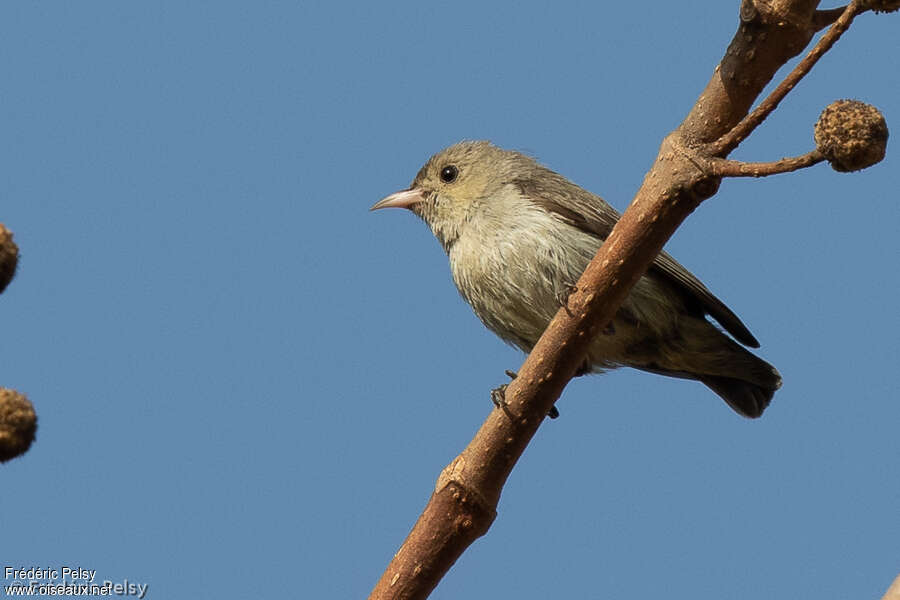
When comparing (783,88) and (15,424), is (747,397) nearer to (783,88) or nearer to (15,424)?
(783,88)

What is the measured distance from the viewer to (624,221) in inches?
147

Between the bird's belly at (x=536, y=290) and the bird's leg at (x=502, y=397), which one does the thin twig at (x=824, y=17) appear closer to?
the bird's leg at (x=502, y=397)

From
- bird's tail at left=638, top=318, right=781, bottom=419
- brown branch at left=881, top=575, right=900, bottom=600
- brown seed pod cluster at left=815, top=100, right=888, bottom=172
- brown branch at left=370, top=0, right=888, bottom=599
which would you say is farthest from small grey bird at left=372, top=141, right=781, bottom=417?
A: brown branch at left=881, top=575, right=900, bottom=600

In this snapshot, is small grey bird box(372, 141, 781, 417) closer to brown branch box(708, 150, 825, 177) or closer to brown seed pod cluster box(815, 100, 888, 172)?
brown branch box(708, 150, 825, 177)

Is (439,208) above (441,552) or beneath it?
above

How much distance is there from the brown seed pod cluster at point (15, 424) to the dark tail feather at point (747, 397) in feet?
18.7

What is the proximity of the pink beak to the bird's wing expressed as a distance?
99 cm

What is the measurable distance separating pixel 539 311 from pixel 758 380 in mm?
1577

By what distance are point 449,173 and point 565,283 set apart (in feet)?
5.85

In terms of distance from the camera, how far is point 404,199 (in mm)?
7484

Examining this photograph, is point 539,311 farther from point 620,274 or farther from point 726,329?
point 620,274

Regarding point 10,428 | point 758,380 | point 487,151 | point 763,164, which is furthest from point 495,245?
point 10,428

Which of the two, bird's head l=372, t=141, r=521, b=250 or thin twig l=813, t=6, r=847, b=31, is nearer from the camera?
thin twig l=813, t=6, r=847, b=31

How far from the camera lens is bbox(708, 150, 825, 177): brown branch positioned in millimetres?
2994
